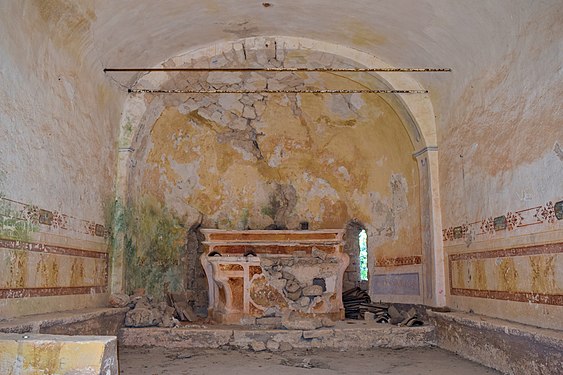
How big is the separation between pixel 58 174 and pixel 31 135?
0.80 meters

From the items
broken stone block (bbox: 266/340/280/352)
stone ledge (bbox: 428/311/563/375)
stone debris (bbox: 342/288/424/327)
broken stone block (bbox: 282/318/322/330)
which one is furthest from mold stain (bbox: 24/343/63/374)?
stone debris (bbox: 342/288/424/327)

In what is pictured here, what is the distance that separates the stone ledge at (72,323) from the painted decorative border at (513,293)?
4959mm

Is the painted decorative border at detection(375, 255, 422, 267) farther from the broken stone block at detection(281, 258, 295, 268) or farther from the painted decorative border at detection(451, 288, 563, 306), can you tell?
the broken stone block at detection(281, 258, 295, 268)

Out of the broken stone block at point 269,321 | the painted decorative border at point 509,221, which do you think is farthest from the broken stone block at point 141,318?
the painted decorative border at point 509,221

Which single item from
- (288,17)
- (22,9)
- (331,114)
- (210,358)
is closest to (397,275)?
(331,114)

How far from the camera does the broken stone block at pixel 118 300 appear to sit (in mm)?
7934

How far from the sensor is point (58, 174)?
6410mm

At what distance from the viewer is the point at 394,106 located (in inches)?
355

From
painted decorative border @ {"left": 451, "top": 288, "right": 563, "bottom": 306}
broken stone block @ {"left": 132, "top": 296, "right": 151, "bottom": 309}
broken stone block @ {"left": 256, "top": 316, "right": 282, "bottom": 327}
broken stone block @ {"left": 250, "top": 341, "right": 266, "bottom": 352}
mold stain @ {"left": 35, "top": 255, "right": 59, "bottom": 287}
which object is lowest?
broken stone block @ {"left": 250, "top": 341, "right": 266, "bottom": 352}

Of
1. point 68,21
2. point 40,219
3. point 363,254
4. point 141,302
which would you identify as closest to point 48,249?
point 40,219

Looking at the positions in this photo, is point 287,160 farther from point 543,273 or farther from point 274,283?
point 543,273

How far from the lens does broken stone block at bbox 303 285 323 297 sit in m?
9.01

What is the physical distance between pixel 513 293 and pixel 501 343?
0.62 meters

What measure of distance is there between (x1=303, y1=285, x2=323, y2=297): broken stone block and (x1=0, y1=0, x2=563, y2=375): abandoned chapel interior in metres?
0.07
